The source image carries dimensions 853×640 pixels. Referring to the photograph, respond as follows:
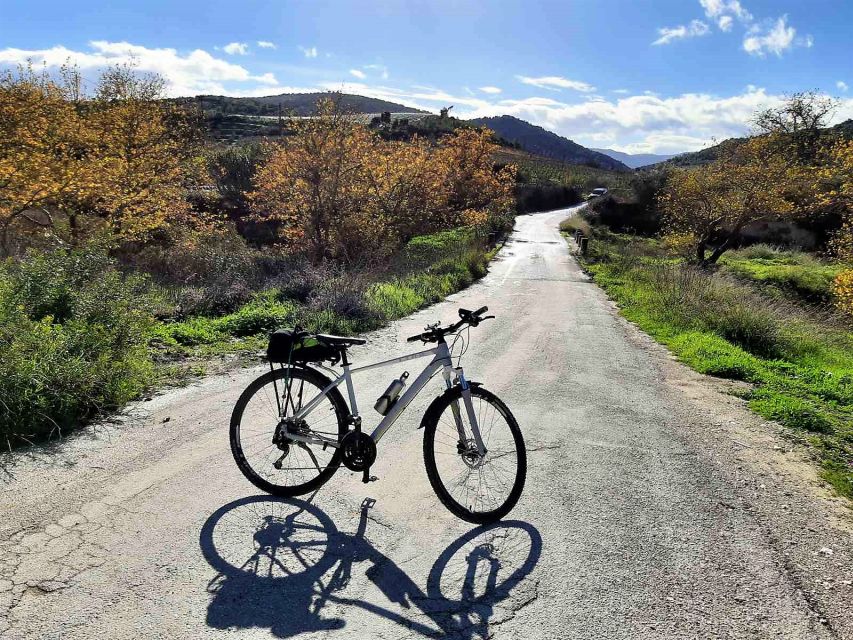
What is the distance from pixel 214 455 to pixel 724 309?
1018 cm

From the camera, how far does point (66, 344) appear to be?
17.1ft

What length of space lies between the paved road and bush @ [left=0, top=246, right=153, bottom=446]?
1.36 ft

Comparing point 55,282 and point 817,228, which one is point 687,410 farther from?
point 817,228

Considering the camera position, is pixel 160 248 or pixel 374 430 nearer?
pixel 374 430

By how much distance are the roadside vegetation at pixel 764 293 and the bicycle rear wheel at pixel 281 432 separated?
4.02 metres

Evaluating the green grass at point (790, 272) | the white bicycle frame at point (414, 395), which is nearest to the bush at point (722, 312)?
the white bicycle frame at point (414, 395)

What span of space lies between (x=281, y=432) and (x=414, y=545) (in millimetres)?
1178

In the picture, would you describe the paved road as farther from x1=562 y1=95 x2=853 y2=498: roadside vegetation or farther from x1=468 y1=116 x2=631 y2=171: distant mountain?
x1=468 y1=116 x2=631 y2=171: distant mountain

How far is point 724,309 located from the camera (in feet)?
35.4

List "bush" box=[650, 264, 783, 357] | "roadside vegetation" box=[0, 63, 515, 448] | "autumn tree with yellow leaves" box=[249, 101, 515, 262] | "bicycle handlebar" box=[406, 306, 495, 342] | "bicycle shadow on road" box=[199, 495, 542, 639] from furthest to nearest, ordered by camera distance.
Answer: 1. "autumn tree with yellow leaves" box=[249, 101, 515, 262]
2. "bush" box=[650, 264, 783, 357]
3. "roadside vegetation" box=[0, 63, 515, 448]
4. "bicycle handlebar" box=[406, 306, 495, 342]
5. "bicycle shadow on road" box=[199, 495, 542, 639]

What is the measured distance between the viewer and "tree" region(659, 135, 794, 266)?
76.3 ft

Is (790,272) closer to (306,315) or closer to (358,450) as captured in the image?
(306,315)

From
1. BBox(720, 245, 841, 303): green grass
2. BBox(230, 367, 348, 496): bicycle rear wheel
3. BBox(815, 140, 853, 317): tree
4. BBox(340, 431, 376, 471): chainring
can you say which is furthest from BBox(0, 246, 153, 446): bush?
BBox(720, 245, 841, 303): green grass

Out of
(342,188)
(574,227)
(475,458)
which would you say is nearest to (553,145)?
(574,227)
